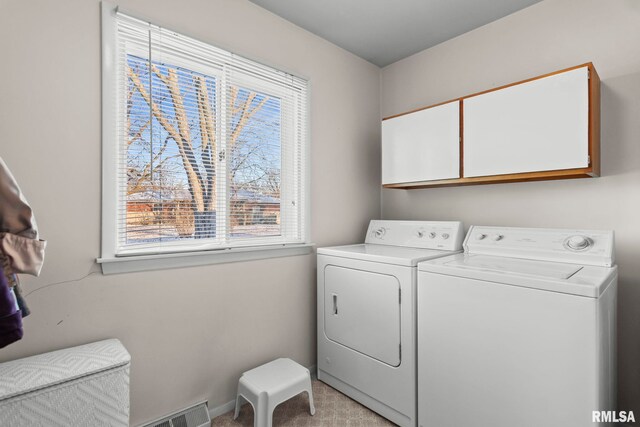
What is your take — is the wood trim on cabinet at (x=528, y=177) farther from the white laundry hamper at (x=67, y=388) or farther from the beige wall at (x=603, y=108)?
the white laundry hamper at (x=67, y=388)

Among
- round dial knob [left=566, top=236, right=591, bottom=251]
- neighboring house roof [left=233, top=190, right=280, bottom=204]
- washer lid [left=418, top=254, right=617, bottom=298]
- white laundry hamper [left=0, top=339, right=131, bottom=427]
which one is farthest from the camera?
neighboring house roof [left=233, top=190, right=280, bottom=204]

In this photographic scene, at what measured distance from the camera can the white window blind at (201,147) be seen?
5.21 feet

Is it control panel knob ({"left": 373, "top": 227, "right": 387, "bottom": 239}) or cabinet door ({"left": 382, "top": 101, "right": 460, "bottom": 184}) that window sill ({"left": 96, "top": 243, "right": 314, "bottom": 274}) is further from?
cabinet door ({"left": 382, "top": 101, "right": 460, "bottom": 184})

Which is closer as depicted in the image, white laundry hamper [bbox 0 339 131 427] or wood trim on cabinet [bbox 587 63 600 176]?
white laundry hamper [bbox 0 339 131 427]

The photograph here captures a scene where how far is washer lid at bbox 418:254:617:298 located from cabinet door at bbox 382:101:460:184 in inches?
25.6

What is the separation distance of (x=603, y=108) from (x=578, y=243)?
2.61ft

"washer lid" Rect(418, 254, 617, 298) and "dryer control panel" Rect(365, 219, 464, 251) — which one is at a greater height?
"dryer control panel" Rect(365, 219, 464, 251)

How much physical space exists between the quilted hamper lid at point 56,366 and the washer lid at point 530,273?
1492mm

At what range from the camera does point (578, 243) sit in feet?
5.40

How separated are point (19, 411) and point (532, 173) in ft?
8.22

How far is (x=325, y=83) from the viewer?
8.06 feet

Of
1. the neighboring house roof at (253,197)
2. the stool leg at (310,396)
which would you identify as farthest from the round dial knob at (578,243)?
the neighboring house roof at (253,197)

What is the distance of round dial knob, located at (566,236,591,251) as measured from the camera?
164 centimetres

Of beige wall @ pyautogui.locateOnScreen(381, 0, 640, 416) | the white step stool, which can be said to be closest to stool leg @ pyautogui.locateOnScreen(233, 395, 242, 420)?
the white step stool
